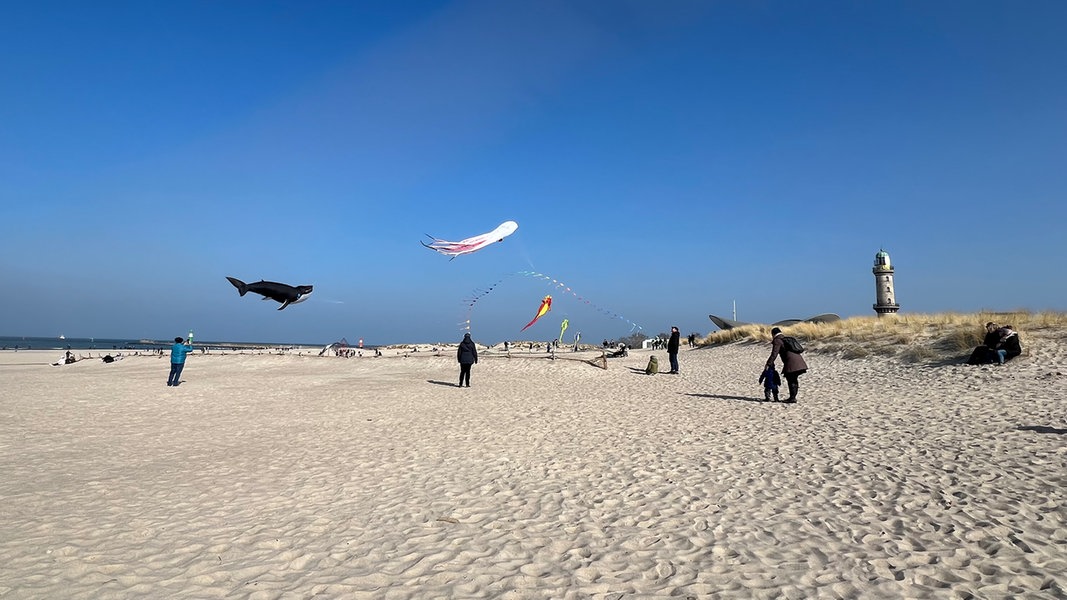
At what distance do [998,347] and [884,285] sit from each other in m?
44.5

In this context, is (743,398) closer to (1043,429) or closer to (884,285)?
(1043,429)

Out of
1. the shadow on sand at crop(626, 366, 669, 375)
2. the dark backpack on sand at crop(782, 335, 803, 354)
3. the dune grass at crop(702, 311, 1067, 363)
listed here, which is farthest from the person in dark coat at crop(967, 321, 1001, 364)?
the shadow on sand at crop(626, 366, 669, 375)

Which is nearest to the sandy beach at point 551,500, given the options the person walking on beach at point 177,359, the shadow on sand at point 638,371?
the person walking on beach at point 177,359

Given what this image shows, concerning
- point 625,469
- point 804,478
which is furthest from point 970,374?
point 625,469

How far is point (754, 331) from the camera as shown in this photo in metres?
36.1

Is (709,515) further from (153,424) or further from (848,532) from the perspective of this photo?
(153,424)

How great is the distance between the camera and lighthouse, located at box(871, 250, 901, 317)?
54.5 m

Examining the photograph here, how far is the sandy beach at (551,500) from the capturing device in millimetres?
4422

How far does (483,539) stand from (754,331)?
3437 centimetres

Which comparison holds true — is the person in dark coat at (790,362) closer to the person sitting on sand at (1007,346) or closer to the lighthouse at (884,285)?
the person sitting on sand at (1007,346)

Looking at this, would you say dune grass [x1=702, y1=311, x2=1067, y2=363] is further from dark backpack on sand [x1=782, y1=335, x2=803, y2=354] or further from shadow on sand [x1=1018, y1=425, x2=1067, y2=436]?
shadow on sand [x1=1018, y1=425, x2=1067, y2=436]

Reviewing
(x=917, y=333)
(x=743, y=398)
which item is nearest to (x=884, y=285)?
(x=917, y=333)

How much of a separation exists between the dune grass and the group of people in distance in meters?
1.28

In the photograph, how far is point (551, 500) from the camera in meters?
6.52
